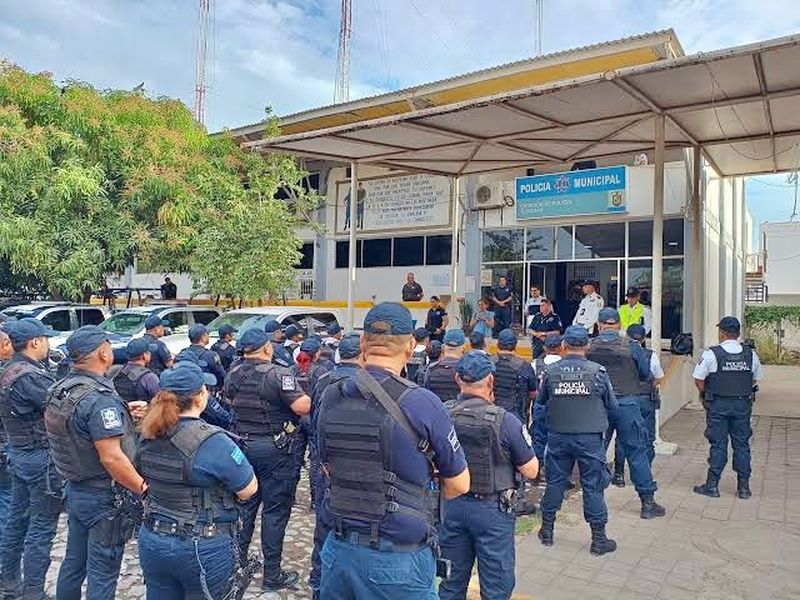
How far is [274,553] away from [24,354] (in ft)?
7.09

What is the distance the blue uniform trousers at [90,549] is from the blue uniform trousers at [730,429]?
5476 mm

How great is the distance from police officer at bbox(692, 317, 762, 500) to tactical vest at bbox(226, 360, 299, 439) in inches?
168

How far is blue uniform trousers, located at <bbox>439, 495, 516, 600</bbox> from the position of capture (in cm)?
360

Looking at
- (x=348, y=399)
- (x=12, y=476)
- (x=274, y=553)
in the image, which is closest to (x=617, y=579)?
(x=274, y=553)

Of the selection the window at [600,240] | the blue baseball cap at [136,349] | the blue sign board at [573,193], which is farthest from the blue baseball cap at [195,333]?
the window at [600,240]

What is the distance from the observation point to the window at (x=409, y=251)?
19281 millimetres

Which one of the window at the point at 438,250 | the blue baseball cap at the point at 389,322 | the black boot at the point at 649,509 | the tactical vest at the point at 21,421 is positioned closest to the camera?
the blue baseball cap at the point at 389,322

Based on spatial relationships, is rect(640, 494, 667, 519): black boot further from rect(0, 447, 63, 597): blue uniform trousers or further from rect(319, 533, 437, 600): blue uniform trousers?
rect(0, 447, 63, 597): blue uniform trousers

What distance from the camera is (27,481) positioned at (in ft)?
13.6

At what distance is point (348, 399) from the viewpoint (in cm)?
266

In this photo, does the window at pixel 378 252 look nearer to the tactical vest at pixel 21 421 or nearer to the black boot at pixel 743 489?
the black boot at pixel 743 489

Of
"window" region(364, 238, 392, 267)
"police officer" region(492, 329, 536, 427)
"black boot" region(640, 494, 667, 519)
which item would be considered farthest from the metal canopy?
"window" region(364, 238, 392, 267)

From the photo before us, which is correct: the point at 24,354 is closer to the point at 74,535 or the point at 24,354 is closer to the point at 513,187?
the point at 74,535

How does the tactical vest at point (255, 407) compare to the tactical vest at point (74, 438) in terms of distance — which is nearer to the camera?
the tactical vest at point (74, 438)
